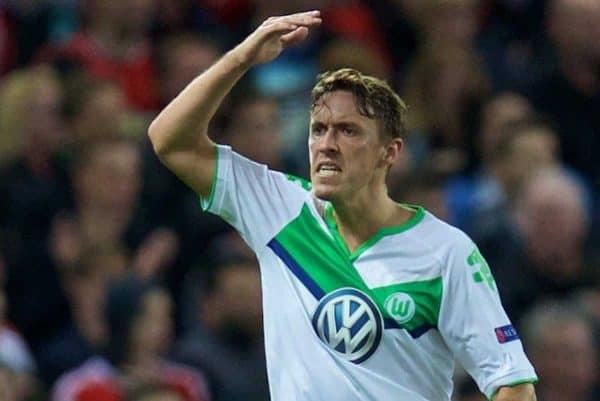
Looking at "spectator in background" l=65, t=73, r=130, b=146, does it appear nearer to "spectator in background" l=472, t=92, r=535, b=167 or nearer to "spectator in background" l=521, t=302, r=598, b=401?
"spectator in background" l=472, t=92, r=535, b=167

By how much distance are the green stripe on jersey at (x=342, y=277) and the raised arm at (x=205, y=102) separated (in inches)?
13.6

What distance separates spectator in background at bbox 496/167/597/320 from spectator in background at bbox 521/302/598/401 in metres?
0.35

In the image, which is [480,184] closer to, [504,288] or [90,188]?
[504,288]

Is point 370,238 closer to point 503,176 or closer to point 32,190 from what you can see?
point 32,190

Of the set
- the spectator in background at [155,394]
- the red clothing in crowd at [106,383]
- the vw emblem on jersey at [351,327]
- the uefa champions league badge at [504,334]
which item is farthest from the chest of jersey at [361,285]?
the red clothing in crowd at [106,383]

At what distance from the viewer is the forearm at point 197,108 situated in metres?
6.06

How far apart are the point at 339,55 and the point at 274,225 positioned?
13.4 feet

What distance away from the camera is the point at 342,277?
20.0ft

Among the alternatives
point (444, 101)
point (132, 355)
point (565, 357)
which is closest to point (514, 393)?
point (565, 357)

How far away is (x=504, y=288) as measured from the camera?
9102 millimetres

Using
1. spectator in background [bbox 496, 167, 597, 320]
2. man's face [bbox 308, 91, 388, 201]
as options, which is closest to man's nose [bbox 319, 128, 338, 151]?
man's face [bbox 308, 91, 388, 201]

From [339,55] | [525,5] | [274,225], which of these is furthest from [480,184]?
[274,225]

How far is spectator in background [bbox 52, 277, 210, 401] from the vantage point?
8.41 m

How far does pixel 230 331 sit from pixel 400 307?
2884 mm
